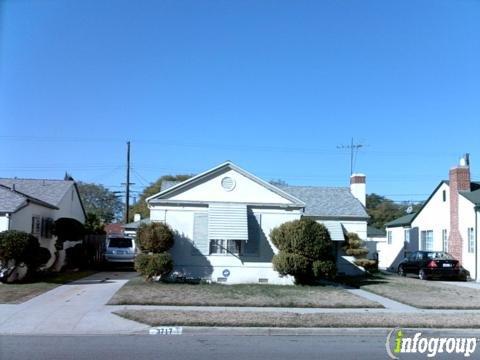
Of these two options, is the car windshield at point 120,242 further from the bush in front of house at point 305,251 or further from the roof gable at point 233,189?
the bush in front of house at point 305,251

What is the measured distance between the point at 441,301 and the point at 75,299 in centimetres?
1079

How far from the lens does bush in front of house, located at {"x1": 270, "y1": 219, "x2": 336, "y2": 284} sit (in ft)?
66.6

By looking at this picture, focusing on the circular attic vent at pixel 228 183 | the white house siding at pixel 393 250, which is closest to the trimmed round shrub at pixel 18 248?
the circular attic vent at pixel 228 183

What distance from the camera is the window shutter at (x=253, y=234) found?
2184 cm

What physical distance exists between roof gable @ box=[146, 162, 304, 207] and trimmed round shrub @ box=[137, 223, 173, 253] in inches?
74.3

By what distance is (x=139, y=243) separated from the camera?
20.3 metres

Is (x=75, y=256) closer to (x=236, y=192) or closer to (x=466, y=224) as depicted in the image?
(x=236, y=192)

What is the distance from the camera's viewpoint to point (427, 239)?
34469 millimetres

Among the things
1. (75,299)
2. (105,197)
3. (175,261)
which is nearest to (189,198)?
(175,261)

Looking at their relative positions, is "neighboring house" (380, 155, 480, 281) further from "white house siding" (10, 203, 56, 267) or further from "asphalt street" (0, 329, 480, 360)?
"white house siding" (10, 203, 56, 267)

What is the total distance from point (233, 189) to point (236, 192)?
0.17 metres

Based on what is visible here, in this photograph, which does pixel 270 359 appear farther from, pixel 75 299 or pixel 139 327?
pixel 75 299

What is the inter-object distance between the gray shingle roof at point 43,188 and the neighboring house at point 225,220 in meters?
9.63

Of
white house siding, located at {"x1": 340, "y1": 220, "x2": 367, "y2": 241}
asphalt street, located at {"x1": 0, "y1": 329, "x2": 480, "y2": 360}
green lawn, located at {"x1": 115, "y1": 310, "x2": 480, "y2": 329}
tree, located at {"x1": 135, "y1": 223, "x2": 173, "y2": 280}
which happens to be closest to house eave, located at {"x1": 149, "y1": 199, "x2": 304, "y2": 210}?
tree, located at {"x1": 135, "y1": 223, "x2": 173, "y2": 280}
